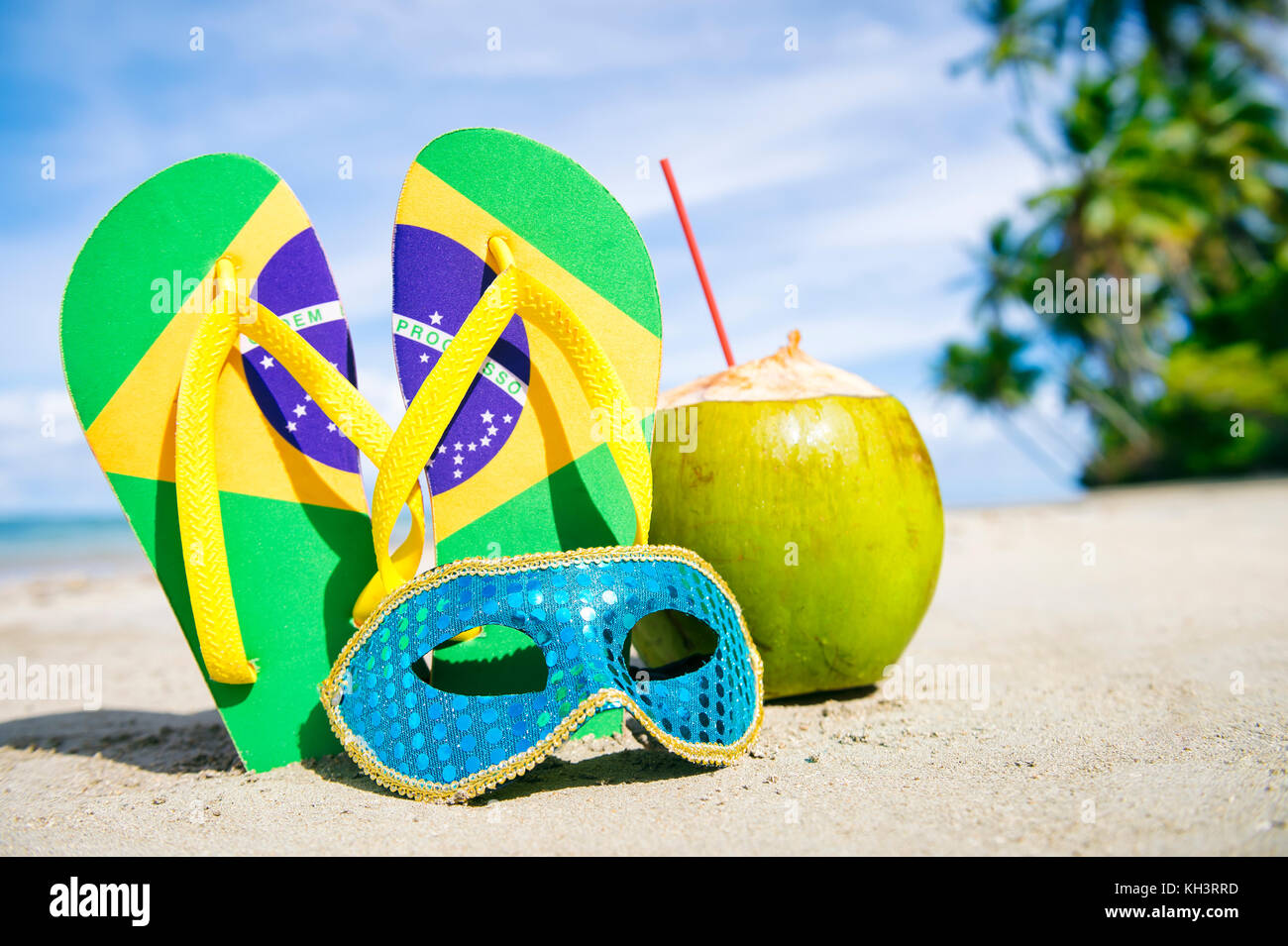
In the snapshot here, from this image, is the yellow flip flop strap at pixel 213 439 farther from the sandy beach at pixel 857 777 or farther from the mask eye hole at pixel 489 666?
the sandy beach at pixel 857 777

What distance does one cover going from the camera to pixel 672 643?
10.0ft

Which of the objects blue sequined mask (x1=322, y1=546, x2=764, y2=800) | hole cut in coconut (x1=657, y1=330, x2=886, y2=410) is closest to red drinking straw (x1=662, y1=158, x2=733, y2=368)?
hole cut in coconut (x1=657, y1=330, x2=886, y2=410)

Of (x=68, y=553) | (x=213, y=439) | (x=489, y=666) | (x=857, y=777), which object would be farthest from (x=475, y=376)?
(x=68, y=553)

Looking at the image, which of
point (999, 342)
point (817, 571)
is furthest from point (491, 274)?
point (999, 342)

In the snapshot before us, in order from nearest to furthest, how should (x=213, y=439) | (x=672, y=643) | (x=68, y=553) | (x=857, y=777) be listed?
(x=857, y=777) → (x=213, y=439) → (x=672, y=643) → (x=68, y=553)

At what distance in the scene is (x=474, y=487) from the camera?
2.74 meters

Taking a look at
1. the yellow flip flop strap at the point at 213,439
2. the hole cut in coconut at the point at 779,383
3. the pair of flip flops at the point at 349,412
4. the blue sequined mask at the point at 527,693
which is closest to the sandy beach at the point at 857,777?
the blue sequined mask at the point at 527,693

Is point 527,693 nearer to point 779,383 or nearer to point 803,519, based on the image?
point 803,519

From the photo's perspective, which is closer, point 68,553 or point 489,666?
point 489,666

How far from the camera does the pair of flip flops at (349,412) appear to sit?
8.24 feet

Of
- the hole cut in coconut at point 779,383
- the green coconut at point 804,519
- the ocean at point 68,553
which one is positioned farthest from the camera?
the ocean at point 68,553

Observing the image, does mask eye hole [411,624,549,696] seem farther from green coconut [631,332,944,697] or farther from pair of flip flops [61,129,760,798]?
green coconut [631,332,944,697]

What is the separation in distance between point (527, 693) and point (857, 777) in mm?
893
